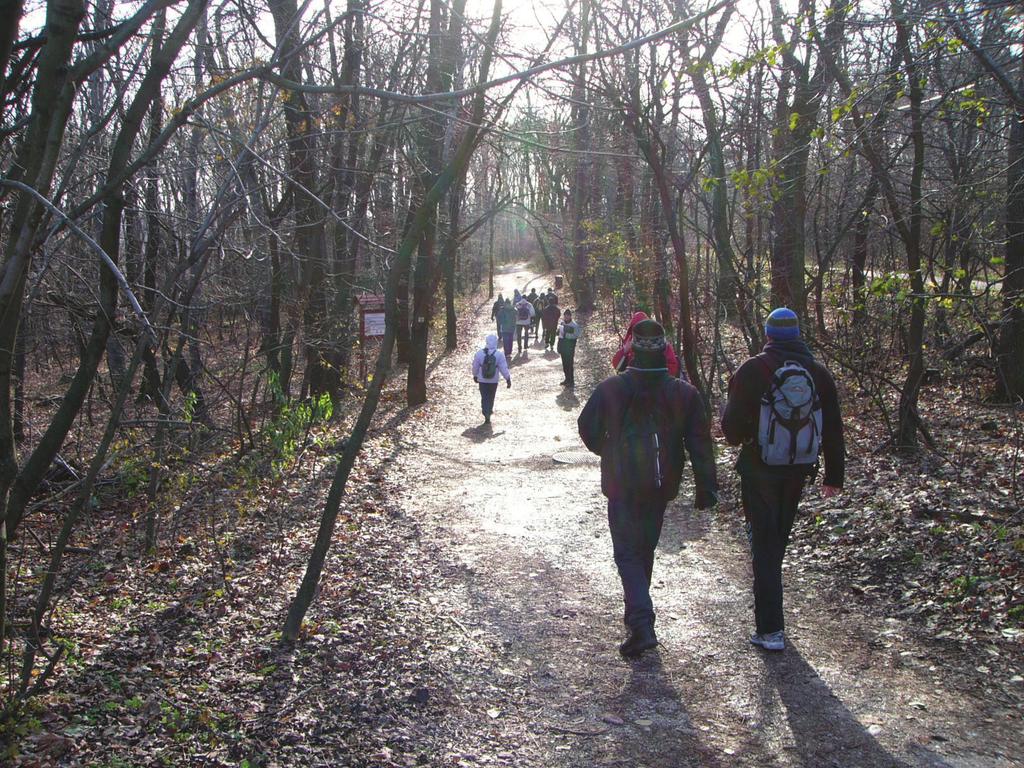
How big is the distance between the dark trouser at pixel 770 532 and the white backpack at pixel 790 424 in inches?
5.7

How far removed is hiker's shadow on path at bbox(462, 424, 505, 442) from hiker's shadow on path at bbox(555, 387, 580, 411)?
2.36m

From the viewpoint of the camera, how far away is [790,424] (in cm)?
493

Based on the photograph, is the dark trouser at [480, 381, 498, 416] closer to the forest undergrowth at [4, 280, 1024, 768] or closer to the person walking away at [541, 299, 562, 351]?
the forest undergrowth at [4, 280, 1024, 768]

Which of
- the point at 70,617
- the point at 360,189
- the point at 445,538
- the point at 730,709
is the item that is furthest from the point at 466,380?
the point at 730,709

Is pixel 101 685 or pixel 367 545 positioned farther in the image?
pixel 367 545

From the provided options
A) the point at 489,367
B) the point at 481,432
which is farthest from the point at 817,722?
the point at 489,367

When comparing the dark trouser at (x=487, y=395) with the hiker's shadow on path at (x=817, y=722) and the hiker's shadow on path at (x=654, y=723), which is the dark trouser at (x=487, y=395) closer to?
the hiker's shadow on path at (x=654, y=723)

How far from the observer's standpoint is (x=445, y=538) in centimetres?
803

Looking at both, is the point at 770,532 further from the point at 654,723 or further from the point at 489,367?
the point at 489,367

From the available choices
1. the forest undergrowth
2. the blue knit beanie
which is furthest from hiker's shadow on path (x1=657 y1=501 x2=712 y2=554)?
the blue knit beanie

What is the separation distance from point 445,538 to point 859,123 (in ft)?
18.0

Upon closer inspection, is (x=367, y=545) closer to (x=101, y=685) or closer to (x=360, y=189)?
(x=101, y=685)

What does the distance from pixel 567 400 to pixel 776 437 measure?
1290 cm

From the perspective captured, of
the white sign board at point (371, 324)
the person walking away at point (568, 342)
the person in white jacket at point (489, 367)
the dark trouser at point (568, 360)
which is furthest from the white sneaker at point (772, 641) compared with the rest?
the dark trouser at point (568, 360)
